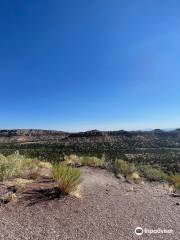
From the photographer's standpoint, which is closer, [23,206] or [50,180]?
[23,206]

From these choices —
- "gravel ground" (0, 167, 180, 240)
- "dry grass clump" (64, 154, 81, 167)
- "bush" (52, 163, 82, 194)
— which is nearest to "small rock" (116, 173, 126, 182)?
"dry grass clump" (64, 154, 81, 167)

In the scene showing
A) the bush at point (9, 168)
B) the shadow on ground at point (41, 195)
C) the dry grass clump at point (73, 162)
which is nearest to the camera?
the shadow on ground at point (41, 195)

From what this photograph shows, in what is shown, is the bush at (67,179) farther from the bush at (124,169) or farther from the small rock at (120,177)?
the bush at (124,169)

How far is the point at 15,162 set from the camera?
13.1 metres

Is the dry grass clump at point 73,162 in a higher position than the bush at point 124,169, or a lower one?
higher

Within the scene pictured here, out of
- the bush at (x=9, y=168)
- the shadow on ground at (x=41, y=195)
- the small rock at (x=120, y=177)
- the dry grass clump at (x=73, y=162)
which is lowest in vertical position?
the small rock at (x=120, y=177)

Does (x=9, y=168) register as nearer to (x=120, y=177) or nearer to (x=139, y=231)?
(x=139, y=231)

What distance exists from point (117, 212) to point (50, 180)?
4.94m

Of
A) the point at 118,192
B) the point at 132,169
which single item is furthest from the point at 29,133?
the point at 118,192

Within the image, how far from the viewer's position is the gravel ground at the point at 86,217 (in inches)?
280

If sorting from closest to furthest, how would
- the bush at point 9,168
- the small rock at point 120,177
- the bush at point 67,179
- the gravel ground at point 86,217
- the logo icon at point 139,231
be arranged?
the gravel ground at point 86,217 → the logo icon at point 139,231 → the bush at point 67,179 → the bush at point 9,168 → the small rock at point 120,177

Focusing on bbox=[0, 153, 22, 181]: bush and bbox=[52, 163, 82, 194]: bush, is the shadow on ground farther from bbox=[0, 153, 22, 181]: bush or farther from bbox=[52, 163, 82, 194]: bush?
bbox=[0, 153, 22, 181]: bush

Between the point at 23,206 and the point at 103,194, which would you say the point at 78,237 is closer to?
the point at 23,206

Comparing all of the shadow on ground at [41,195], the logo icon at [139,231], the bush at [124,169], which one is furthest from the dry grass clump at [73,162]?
the logo icon at [139,231]
